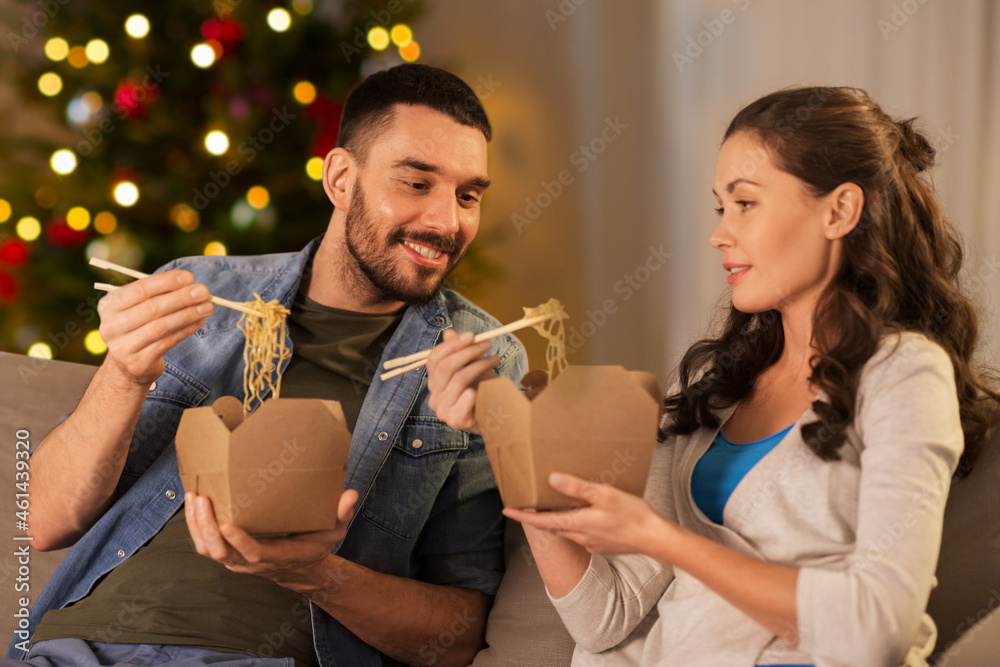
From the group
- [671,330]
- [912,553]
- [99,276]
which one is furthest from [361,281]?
[671,330]

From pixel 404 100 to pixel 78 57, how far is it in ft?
4.70

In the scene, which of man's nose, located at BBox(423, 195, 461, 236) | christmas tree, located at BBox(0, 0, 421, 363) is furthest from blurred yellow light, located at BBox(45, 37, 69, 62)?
man's nose, located at BBox(423, 195, 461, 236)

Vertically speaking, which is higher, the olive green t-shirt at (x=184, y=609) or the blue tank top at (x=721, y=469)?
the blue tank top at (x=721, y=469)

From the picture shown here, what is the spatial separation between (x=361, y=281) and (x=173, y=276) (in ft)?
1.62

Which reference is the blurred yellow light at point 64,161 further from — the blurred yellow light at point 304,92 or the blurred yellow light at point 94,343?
the blurred yellow light at point 304,92

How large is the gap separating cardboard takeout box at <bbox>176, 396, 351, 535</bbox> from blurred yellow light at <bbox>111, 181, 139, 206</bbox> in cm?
163

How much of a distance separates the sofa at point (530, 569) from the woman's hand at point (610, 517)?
423 millimetres

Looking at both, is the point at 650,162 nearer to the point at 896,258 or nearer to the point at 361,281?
the point at 361,281

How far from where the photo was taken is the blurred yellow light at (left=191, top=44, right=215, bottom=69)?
8.16 feet

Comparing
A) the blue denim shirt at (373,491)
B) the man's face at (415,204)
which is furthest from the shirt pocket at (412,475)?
the man's face at (415,204)

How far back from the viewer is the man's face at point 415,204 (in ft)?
5.34

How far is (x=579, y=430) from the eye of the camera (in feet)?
3.22

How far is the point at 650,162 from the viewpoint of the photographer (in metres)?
3.10

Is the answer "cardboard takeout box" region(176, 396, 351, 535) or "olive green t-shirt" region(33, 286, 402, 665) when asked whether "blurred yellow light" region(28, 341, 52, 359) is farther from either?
"cardboard takeout box" region(176, 396, 351, 535)
